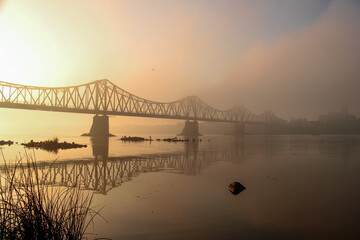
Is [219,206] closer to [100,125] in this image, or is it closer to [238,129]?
[100,125]

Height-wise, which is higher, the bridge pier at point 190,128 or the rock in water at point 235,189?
the bridge pier at point 190,128

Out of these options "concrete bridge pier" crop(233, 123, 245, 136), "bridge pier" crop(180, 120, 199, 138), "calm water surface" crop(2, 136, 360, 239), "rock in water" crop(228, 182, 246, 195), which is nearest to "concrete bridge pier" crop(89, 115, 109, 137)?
"bridge pier" crop(180, 120, 199, 138)

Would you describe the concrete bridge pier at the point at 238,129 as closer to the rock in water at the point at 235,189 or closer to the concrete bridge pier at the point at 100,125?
the concrete bridge pier at the point at 100,125

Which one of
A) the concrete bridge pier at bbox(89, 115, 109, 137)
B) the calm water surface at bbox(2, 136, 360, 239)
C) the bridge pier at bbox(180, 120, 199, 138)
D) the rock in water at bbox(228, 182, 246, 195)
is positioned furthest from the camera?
the bridge pier at bbox(180, 120, 199, 138)

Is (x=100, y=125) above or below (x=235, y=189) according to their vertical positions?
above

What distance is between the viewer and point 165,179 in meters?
13.8

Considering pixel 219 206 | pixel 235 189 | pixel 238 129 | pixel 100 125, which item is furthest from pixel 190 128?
pixel 219 206

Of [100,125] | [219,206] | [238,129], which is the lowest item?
[219,206]

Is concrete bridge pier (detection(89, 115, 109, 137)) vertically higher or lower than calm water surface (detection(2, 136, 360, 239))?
higher

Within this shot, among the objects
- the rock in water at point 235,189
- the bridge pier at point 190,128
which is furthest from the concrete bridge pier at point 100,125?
the rock in water at point 235,189

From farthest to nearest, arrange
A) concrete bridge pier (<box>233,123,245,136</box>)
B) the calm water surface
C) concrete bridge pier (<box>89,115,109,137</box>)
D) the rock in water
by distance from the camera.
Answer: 1. concrete bridge pier (<box>233,123,245,136</box>)
2. concrete bridge pier (<box>89,115,109,137</box>)
3. the rock in water
4. the calm water surface

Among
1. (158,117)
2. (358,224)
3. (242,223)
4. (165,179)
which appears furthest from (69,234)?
(158,117)

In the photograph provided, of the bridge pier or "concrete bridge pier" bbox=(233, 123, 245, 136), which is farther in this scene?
"concrete bridge pier" bbox=(233, 123, 245, 136)

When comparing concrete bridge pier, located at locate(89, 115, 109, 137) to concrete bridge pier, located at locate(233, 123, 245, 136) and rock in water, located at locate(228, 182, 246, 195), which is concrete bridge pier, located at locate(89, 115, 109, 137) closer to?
rock in water, located at locate(228, 182, 246, 195)
